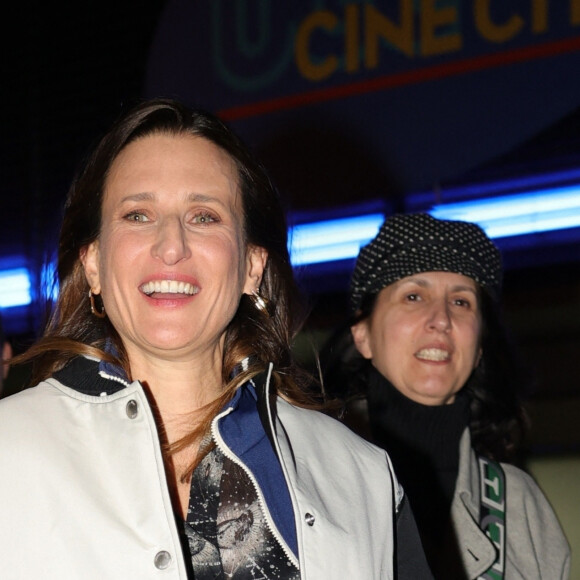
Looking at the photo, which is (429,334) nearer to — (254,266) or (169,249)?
(254,266)

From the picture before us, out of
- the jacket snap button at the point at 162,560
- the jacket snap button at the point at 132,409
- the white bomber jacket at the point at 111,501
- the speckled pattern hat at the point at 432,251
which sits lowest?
the jacket snap button at the point at 162,560

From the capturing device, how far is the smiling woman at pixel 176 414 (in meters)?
1.44

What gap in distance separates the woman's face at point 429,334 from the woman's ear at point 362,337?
6cm

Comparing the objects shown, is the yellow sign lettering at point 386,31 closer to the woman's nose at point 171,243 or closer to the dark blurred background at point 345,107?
the dark blurred background at point 345,107

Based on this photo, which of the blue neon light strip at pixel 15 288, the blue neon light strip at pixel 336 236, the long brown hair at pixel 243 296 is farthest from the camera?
the blue neon light strip at pixel 15 288

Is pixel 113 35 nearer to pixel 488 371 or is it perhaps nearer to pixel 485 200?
pixel 485 200

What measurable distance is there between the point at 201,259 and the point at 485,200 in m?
2.02

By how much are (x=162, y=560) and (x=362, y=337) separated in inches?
53.2

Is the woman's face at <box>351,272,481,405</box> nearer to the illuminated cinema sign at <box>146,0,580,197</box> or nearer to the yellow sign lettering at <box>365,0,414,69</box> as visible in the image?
the illuminated cinema sign at <box>146,0,580,197</box>

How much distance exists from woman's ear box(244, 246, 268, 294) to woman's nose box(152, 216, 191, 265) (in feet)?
0.78

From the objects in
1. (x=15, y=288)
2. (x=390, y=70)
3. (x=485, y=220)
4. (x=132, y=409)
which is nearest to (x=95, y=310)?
(x=132, y=409)

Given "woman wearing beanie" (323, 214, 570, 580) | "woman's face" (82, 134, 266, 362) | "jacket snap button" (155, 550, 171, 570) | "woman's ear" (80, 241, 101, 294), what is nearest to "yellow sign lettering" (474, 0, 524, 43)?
"woman wearing beanie" (323, 214, 570, 580)

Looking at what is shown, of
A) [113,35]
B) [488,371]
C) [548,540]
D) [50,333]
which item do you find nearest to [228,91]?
[113,35]

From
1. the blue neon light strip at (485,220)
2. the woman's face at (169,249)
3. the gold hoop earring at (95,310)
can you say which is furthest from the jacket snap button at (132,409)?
the blue neon light strip at (485,220)
